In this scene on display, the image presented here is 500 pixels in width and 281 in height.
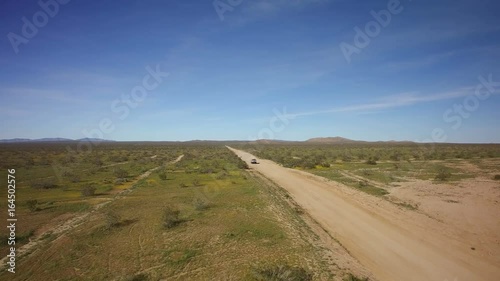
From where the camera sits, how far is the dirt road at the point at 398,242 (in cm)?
1170

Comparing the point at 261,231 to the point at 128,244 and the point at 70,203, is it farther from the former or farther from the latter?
the point at 70,203

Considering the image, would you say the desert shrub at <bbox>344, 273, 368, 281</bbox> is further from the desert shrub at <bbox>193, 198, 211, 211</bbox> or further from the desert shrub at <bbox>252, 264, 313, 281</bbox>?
the desert shrub at <bbox>193, 198, 211, 211</bbox>

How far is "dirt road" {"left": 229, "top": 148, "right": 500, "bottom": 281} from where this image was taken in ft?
38.4

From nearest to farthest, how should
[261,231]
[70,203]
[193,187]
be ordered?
[261,231] → [70,203] → [193,187]

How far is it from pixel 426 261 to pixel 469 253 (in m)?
2.65

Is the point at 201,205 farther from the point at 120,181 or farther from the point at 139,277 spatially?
the point at 120,181

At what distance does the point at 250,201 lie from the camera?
926 inches

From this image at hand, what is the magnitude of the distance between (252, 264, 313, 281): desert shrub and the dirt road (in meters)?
2.99

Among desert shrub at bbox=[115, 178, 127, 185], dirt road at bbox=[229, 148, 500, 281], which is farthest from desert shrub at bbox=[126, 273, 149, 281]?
desert shrub at bbox=[115, 178, 127, 185]

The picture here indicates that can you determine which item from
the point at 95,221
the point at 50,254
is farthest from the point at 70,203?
the point at 50,254

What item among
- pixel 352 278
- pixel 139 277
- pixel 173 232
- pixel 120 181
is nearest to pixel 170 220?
pixel 173 232

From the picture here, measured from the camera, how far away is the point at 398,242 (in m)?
14.7

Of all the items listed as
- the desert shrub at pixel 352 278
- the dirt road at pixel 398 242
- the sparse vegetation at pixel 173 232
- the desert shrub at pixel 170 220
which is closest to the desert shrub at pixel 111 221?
the sparse vegetation at pixel 173 232

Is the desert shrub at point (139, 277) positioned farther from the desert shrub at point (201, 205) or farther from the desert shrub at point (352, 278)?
the desert shrub at point (201, 205)
